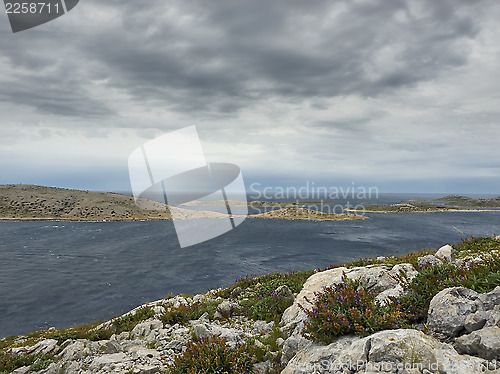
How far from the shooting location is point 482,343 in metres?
4.17

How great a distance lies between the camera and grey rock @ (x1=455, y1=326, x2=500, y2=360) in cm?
406

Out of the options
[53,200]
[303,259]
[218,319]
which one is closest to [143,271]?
[303,259]

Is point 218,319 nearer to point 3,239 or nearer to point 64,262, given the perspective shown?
point 64,262

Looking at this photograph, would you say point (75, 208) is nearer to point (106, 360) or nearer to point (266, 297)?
point (266, 297)

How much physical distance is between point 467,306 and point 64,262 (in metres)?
51.6

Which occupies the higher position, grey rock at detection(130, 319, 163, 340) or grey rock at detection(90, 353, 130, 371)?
grey rock at detection(90, 353, 130, 371)

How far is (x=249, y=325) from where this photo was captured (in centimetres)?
1118

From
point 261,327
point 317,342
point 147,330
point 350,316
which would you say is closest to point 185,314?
point 147,330

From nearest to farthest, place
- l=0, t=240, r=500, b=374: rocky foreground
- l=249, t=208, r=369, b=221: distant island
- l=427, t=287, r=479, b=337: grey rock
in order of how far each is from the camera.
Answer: l=0, t=240, r=500, b=374: rocky foreground
l=427, t=287, r=479, b=337: grey rock
l=249, t=208, r=369, b=221: distant island

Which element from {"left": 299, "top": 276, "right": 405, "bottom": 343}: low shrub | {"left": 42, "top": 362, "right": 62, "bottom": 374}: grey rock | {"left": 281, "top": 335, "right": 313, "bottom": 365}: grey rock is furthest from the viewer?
{"left": 42, "top": 362, "right": 62, "bottom": 374}: grey rock

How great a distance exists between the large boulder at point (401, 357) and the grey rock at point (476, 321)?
58cm

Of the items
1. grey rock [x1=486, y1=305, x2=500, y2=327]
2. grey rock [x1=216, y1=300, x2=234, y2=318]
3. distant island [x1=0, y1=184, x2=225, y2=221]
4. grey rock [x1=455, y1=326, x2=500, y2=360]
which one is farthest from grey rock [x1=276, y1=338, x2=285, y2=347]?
distant island [x1=0, y1=184, x2=225, y2=221]

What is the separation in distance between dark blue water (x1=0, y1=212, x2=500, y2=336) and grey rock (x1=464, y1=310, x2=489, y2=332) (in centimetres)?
2526

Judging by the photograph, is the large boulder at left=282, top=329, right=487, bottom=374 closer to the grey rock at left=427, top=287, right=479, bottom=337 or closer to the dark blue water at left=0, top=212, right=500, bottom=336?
the grey rock at left=427, top=287, right=479, bottom=337
